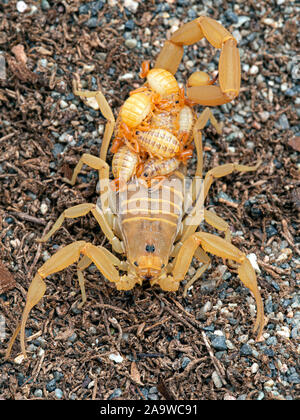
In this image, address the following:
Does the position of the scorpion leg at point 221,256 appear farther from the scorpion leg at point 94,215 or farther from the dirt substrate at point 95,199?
the scorpion leg at point 94,215

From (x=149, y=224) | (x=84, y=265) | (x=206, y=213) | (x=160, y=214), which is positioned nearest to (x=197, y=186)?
(x=206, y=213)

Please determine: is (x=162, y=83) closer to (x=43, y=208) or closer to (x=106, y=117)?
(x=106, y=117)

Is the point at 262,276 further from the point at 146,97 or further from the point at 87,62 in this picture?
the point at 87,62

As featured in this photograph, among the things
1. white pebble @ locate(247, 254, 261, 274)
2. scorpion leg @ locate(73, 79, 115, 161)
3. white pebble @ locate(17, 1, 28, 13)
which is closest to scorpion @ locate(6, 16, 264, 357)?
scorpion leg @ locate(73, 79, 115, 161)

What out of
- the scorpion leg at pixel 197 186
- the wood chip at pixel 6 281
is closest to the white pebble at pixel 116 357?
the wood chip at pixel 6 281

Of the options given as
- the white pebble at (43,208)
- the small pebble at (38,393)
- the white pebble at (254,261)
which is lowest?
the small pebble at (38,393)

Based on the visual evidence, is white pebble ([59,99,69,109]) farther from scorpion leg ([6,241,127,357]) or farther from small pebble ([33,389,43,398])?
small pebble ([33,389,43,398])
